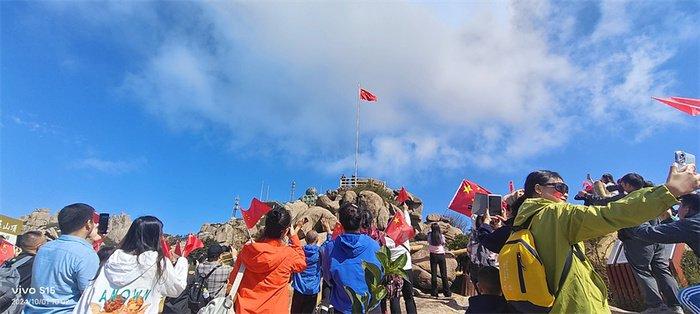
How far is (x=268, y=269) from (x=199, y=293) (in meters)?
2.94

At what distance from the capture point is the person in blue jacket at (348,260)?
3.66 metres

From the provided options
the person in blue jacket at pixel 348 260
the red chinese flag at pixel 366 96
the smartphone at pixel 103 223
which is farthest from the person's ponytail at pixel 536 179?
the red chinese flag at pixel 366 96

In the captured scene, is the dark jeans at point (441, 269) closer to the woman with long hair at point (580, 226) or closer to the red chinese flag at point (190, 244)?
the red chinese flag at point (190, 244)

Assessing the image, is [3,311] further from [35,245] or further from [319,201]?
[319,201]

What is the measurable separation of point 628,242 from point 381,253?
447cm

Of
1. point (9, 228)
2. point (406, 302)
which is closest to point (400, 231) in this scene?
Result: point (406, 302)

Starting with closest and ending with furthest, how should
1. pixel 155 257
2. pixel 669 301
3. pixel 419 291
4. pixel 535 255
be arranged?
pixel 535 255, pixel 155 257, pixel 669 301, pixel 419 291

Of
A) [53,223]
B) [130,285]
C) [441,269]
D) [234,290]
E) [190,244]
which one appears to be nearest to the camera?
[130,285]

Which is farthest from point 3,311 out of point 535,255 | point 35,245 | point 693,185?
point 693,185

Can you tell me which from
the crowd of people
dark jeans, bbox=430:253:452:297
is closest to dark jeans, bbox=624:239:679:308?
the crowd of people

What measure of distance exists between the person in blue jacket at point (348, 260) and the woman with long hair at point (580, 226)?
1.66 metres

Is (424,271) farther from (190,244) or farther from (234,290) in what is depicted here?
(234,290)

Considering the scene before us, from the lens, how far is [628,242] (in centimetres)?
515

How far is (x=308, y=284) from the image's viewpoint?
5504 mm
